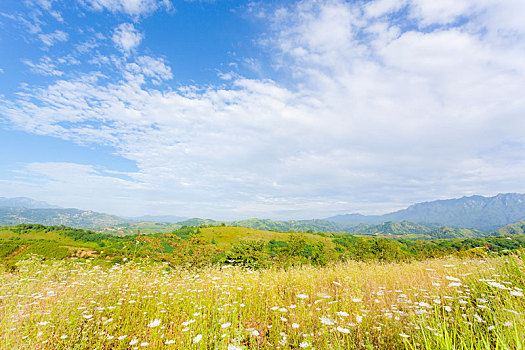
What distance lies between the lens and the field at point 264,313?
370 cm

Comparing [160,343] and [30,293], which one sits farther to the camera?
[30,293]

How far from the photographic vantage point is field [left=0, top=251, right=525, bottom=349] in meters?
3.70

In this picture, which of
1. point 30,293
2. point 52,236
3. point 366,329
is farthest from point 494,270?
point 52,236

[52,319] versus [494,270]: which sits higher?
[494,270]

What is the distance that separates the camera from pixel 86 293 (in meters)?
5.97

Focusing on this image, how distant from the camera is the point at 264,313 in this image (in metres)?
5.47

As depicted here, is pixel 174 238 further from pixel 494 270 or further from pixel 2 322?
pixel 494 270

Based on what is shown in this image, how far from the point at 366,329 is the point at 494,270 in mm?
4586

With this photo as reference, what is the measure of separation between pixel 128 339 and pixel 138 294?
163 cm

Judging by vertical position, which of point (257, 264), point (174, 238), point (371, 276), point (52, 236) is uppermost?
point (174, 238)

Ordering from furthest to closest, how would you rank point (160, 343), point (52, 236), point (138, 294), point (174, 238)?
1. point (52, 236)
2. point (174, 238)
3. point (138, 294)
4. point (160, 343)

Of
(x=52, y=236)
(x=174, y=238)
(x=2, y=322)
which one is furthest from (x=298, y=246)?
(x=52, y=236)

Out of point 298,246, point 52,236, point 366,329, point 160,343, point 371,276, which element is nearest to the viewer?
point 160,343

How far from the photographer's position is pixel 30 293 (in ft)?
19.7
